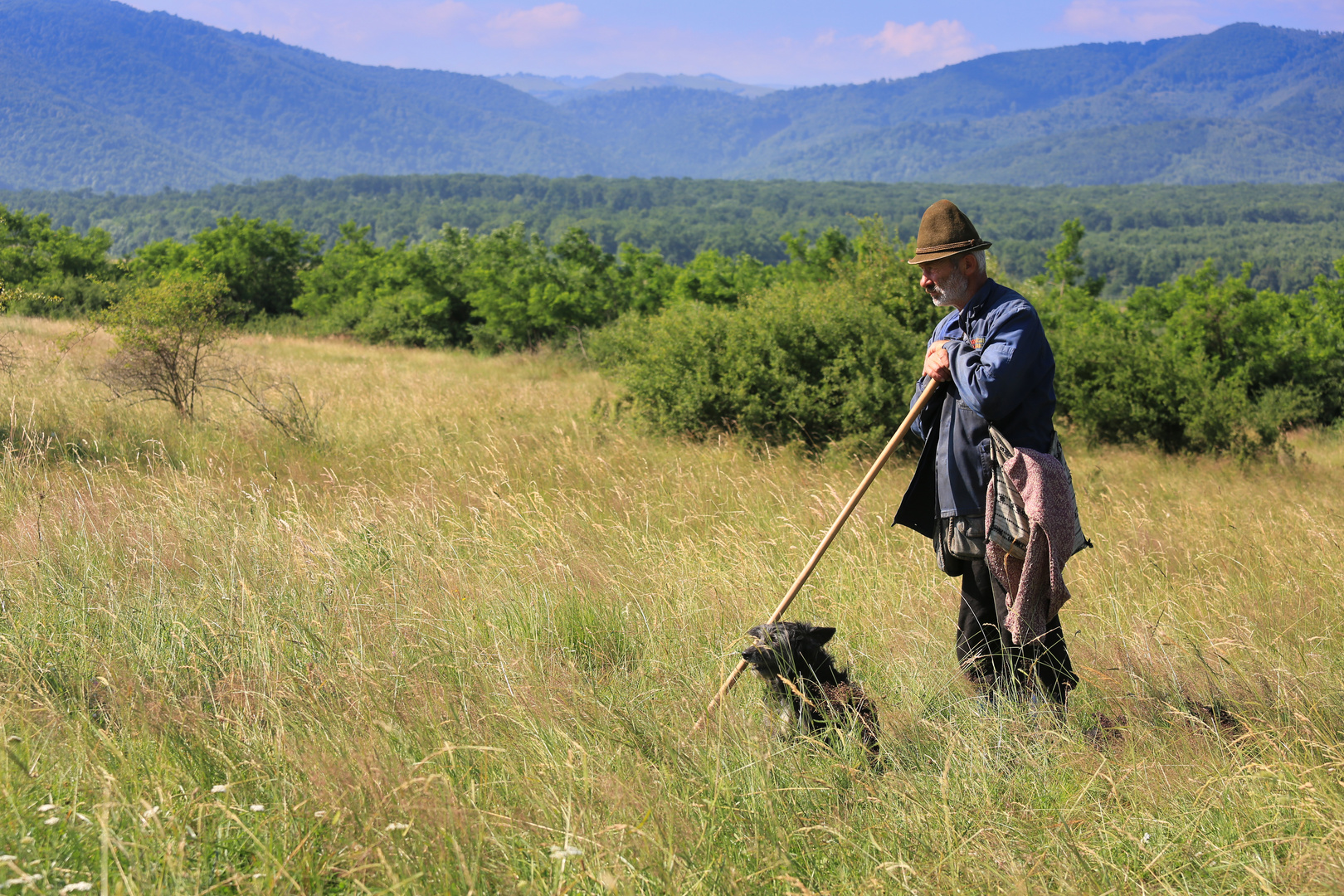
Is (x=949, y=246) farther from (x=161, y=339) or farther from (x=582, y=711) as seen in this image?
(x=161, y=339)

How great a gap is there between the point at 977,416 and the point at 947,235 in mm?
611

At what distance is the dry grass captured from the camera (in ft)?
6.18

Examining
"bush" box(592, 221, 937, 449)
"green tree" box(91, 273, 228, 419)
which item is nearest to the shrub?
"bush" box(592, 221, 937, 449)

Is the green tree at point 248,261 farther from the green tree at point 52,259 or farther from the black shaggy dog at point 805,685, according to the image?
the black shaggy dog at point 805,685

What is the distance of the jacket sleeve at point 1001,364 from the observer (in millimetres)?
2576

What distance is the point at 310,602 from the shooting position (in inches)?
126

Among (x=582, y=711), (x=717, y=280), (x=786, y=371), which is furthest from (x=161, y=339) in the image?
(x=717, y=280)

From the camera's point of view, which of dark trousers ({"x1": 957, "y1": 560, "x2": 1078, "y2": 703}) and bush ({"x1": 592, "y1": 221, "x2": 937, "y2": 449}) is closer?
dark trousers ({"x1": 957, "y1": 560, "x2": 1078, "y2": 703})

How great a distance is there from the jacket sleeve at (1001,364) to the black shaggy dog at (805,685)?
883 millimetres

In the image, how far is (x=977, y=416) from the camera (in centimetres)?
275

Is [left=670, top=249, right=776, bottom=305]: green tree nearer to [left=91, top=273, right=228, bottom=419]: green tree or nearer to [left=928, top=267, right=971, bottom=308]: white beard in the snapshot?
[left=91, top=273, right=228, bottom=419]: green tree

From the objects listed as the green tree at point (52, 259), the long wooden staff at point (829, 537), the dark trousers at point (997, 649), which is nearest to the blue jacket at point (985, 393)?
the long wooden staff at point (829, 537)

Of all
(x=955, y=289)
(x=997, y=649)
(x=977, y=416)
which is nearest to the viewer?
(x=977, y=416)

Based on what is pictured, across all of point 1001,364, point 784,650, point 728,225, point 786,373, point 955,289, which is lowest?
point 784,650
